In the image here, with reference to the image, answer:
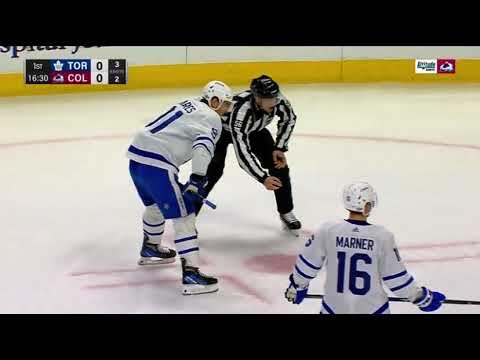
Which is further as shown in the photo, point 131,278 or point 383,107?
point 383,107

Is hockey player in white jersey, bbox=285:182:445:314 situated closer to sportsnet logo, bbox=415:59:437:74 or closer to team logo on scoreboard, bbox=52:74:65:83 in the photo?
team logo on scoreboard, bbox=52:74:65:83

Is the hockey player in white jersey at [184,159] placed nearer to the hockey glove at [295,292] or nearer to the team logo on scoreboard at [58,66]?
the hockey glove at [295,292]

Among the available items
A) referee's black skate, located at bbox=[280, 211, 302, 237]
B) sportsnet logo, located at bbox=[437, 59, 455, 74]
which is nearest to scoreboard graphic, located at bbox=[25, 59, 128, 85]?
sportsnet logo, located at bbox=[437, 59, 455, 74]

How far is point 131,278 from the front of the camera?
5043 mm

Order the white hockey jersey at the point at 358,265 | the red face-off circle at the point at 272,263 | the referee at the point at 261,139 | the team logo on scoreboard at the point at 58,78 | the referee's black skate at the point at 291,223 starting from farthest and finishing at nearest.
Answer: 1. the team logo on scoreboard at the point at 58,78
2. the referee's black skate at the point at 291,223
3. the referee at the point at 261,139
4. the red face-off circle at the point at 272,263
5. the white hockey jersey at the point at 358,265

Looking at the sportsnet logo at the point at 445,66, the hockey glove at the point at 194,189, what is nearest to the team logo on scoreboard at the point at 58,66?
the sportsnet logo at the point at 445,66

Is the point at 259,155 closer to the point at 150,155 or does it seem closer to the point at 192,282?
the point at 150,155

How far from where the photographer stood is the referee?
5.30m

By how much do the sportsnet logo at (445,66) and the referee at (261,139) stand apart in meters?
7.37

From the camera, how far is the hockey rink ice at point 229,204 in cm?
485
